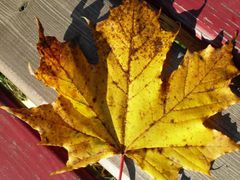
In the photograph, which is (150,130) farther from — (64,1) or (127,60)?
(64,1)

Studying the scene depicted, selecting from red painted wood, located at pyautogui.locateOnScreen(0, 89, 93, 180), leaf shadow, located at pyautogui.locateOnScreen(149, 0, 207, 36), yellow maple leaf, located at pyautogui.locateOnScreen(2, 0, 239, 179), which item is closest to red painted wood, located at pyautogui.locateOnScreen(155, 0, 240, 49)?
leaf shadow, located at pyautogui.locateOnScreen(149, 0, 207, 36)

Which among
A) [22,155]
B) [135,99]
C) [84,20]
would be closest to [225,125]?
[135,99]

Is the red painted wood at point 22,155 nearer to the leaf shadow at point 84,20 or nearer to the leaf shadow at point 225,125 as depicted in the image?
the leaf shadow at point 84,20

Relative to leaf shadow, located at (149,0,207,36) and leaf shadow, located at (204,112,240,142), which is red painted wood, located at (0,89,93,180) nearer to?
leaf shadow, located at (204,112,240,142)

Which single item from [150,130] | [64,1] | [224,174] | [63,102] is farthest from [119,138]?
[64,1]

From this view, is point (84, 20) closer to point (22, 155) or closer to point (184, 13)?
point (184, 13)

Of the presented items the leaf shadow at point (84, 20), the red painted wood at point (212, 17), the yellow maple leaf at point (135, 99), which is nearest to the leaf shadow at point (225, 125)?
the yellow maple leaf at point (135, 99)
